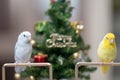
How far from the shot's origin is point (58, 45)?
3.82 feet

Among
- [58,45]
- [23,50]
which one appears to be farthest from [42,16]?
[23,50]

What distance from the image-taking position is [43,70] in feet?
3.84

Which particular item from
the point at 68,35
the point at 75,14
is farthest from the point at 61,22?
the point at 75,14

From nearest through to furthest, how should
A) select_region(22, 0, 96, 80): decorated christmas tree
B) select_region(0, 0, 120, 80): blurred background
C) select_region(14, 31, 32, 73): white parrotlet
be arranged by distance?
1. select_region(14, 31, 32, 73): white parrotlet
2. select_region(22, 0, 96, 80): decorated christmas tree
3. select_region(0, 0, 120, 80): blurred background

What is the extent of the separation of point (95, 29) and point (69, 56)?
2.16ft

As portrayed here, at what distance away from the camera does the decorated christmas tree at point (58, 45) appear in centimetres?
116

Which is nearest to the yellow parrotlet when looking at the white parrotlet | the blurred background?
the white parrotlet

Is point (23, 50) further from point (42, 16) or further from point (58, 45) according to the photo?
point (42, 16)

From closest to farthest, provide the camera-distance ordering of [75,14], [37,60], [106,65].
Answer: [106,65] → [37,60] → [75,14]

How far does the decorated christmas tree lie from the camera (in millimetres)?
1164

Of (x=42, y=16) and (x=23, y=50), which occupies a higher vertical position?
(x=42, y=16)

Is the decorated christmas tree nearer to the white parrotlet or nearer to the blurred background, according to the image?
the white parrotlet

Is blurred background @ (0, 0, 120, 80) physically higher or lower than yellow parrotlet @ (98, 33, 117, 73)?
higher

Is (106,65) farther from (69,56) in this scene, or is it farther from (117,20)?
(117,20)
